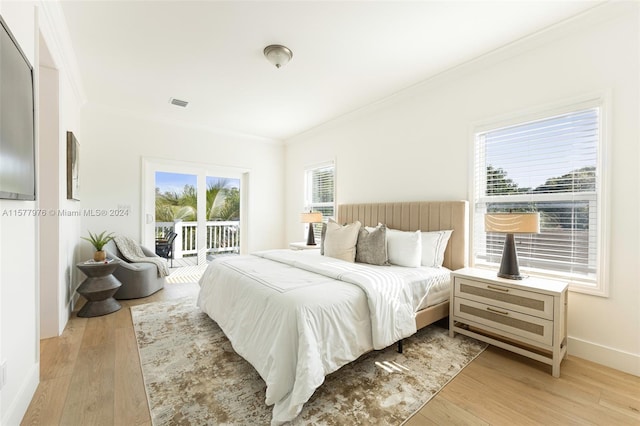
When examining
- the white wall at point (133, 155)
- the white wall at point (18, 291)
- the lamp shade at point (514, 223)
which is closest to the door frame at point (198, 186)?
the white wall at point (133, 155)

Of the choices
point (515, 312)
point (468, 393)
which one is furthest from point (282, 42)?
point (468, 393)

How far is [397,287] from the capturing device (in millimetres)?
2256

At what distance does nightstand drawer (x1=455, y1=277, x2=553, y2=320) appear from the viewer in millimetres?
2018

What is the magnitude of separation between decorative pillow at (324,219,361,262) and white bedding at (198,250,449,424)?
495 millimetres

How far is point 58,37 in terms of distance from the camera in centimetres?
232

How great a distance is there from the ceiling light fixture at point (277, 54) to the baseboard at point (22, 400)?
2.95 meters

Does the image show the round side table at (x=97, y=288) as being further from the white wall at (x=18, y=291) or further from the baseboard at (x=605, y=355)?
the baseboard at (x=605, y=355)

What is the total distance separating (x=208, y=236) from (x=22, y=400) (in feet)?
13.0

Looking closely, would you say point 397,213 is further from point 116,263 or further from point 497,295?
point 116,263

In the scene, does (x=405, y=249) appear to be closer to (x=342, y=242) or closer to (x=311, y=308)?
(x=342, y=242)

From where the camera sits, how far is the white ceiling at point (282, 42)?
6.98ft

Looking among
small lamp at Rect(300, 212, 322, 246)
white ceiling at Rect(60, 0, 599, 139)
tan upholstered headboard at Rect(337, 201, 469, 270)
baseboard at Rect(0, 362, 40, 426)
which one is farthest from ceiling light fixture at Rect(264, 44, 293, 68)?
baseboard at Rect(0, 362, 40, 426)

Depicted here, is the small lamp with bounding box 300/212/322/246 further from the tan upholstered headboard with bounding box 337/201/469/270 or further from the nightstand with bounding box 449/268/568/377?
the nightstand with bounding box 449/268/568/377

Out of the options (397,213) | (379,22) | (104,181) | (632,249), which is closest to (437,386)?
(632,249)
